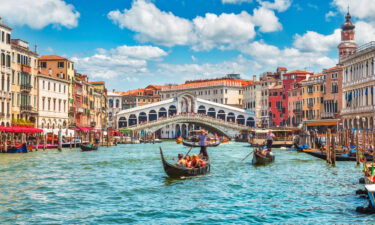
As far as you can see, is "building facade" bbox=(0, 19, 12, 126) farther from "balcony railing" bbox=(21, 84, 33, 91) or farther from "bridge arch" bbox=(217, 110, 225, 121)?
"bridge arch" bbox=(217, 110, 225, 121)

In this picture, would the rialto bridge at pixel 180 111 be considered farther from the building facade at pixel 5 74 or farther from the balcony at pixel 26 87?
the building facade at pixel 5 74

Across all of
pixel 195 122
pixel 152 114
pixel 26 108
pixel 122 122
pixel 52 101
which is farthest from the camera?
pixel 152 114

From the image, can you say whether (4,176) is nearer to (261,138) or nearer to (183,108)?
(261,138)

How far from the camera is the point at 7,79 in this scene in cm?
3238

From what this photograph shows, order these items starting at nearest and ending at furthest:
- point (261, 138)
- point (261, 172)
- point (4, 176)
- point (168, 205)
Answer: 1. point (168, 205)
2. point (4, 176)
3. point (261, 172)
4. point (261, 138)

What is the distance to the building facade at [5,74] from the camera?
31.5 m

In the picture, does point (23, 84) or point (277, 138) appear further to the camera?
point (277, 138)

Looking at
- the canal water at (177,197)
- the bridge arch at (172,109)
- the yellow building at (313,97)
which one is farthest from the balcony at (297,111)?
the canal water at (177,197)

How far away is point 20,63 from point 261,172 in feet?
64.7

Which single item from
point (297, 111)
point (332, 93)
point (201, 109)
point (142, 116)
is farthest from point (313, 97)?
point (142, 116)

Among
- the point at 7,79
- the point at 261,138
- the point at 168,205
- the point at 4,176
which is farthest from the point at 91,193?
the point at 261,138

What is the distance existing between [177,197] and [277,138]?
3110 centimetres

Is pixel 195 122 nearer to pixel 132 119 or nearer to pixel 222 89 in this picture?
pixel 132 119

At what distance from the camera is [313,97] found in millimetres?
51250
